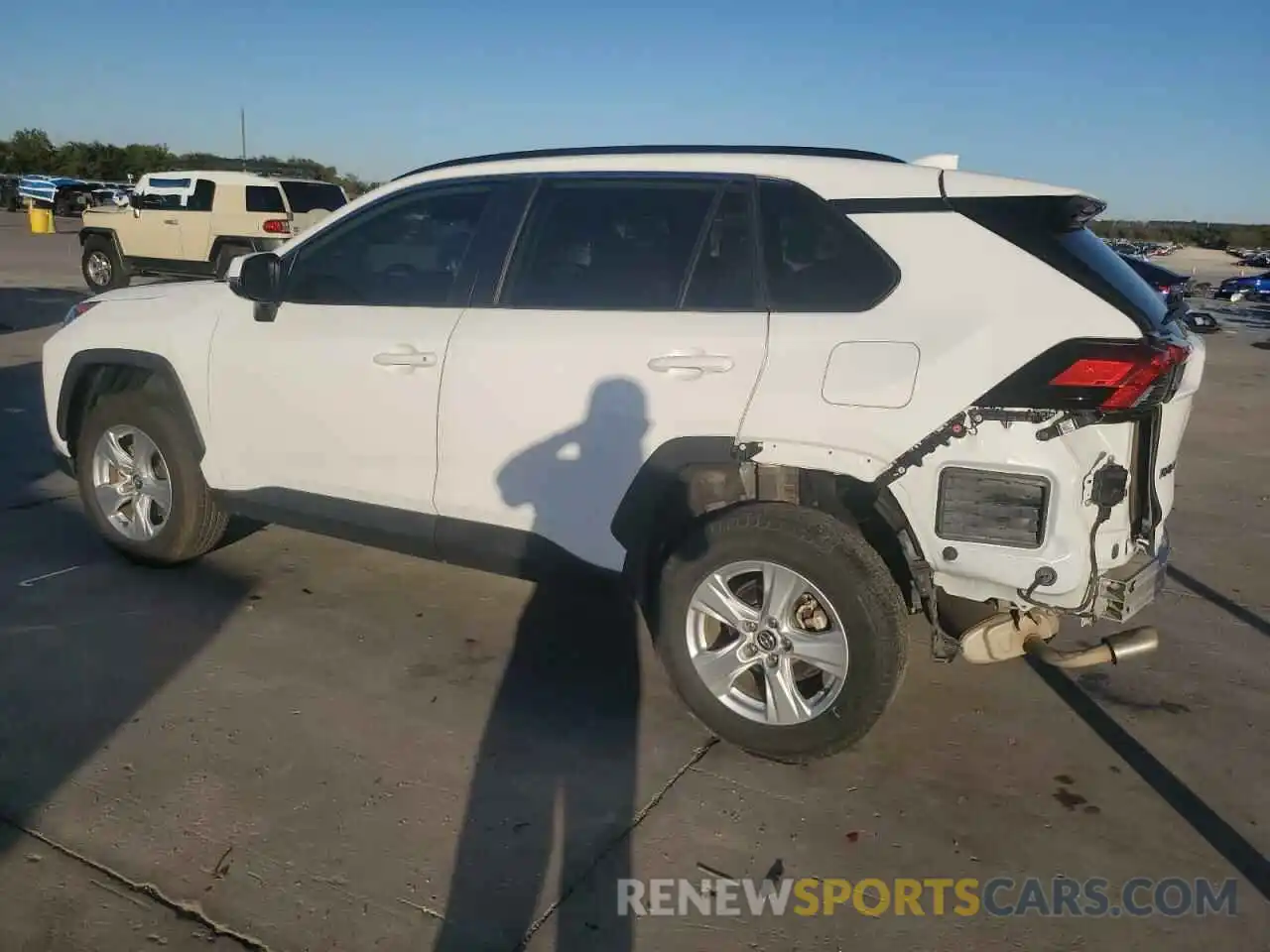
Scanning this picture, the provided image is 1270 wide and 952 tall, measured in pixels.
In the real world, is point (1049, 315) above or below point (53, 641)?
above

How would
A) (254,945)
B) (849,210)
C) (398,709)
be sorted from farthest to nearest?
(398,709), (849,210), (254,945)

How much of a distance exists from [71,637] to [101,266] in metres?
16.2

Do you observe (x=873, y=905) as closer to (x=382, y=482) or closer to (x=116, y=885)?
(x=116, y=885)

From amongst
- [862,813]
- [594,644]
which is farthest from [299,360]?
[862,813]

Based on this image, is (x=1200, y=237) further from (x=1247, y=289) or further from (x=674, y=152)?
(x=674, y=152)

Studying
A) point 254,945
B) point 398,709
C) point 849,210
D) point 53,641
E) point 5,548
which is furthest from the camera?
point 5,548

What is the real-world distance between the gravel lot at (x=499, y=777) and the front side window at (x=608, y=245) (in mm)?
1122

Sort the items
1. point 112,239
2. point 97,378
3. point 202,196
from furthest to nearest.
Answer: point 112,239 < point 202,196 < point 97,378

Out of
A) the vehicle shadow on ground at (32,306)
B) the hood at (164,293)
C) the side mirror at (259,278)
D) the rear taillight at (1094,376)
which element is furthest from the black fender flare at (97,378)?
the vehicle shadow on ground at (32,306)

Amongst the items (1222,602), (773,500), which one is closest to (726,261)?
(773,500)

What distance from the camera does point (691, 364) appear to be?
11.3 ft

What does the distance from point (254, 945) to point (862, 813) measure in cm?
177

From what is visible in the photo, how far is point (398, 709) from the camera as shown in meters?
3.75

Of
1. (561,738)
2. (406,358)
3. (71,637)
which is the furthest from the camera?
(71,637)
